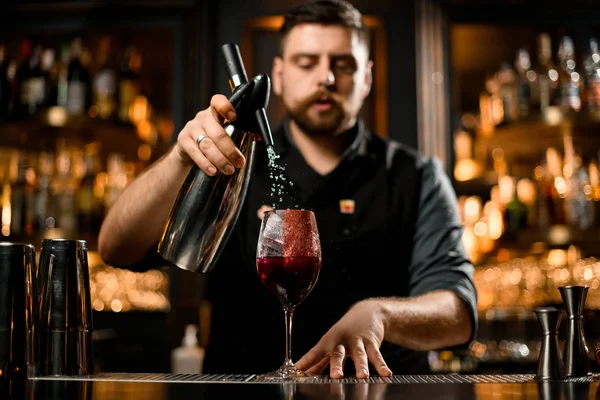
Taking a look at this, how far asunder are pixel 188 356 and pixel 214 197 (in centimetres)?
146

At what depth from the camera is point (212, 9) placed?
2.87 meters

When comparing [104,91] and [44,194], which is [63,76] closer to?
[104,91]

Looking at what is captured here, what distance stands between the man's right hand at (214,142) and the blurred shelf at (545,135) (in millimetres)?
1885

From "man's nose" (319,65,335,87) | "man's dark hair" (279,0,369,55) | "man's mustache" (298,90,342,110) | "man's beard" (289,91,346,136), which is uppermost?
"man's dark hair" (279,0,369,55)

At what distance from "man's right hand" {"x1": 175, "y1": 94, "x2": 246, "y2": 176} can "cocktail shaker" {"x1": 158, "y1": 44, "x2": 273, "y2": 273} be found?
0.07 feet

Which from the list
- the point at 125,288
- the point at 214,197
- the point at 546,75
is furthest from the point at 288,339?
the point at 546,75

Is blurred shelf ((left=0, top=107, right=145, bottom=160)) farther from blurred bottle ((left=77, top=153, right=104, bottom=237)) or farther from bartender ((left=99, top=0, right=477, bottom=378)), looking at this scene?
bartender ((left=99, top=0, right=477, bottom=378))

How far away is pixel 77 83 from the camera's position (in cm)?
284

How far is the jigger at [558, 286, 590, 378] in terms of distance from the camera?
926 mm

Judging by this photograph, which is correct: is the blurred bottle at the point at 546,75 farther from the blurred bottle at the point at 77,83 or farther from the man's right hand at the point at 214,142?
the man's right hand at the point at 214,142

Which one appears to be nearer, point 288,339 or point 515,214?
point 288,339

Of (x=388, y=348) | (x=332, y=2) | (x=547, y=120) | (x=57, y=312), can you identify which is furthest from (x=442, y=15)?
(x=57, y=312)

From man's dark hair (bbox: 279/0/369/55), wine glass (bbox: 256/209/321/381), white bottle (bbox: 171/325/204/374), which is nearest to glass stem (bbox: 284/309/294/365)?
wine glass (bbox: 256/209/321/381)

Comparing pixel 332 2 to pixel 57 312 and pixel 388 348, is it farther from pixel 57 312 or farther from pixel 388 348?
pixel 57 312
